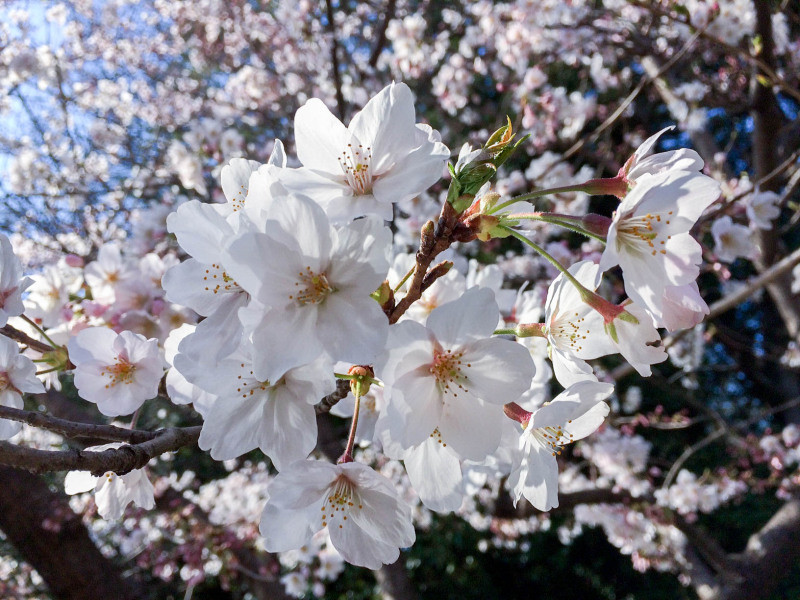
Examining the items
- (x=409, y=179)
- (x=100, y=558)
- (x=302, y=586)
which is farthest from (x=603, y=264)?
(x=302, y=586)

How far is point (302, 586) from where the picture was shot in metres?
3.88

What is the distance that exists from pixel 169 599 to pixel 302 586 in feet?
6.95

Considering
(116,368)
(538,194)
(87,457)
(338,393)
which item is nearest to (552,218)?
(538,194)

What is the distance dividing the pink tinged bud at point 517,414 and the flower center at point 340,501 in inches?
9.6

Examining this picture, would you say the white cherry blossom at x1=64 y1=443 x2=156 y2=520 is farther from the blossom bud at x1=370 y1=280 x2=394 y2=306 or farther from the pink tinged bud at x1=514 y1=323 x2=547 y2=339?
the pink tinged bud at x1=514 y1=323 x2=547 y2=339

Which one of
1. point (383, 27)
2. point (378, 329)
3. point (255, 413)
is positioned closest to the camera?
point (378, 329)

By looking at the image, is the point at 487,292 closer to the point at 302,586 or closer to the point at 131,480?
the point at 131,480

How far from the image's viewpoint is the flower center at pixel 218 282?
0.70m

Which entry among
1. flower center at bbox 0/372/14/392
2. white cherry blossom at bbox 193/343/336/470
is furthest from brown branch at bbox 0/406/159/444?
flower center at bbox 0/372/14/392

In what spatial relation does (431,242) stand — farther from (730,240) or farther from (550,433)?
(730,240)

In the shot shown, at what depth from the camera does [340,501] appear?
71cm

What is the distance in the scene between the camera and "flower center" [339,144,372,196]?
27.1 inches

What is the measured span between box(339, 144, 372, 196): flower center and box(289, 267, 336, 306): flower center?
0.13m

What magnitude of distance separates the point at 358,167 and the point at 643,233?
369 mm
